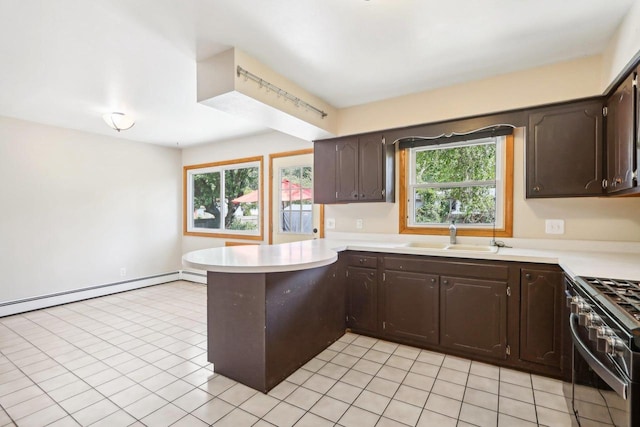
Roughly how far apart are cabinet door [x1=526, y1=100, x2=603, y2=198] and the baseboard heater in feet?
18.2

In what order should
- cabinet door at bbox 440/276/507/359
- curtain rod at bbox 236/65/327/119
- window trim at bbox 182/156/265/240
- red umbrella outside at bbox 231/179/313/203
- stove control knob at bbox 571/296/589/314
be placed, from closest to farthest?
stove control knob at bbox 571/296/589/314
curtain rod at bbox 236/65/327/119
cabinet door at bbox 440/276/507/359
red umbrella outside at bbox 231/179/313/203
window trim at bbox 182/156/265/240

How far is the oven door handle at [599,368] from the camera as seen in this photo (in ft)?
3.38

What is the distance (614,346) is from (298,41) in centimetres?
233

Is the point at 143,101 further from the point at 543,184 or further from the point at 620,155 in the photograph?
the point at 620,155

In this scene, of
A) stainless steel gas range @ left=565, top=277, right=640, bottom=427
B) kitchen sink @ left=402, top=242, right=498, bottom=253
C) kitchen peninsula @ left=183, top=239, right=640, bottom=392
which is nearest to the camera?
stainless steel gas range @ left=565, top=277, right=640, bottom=427

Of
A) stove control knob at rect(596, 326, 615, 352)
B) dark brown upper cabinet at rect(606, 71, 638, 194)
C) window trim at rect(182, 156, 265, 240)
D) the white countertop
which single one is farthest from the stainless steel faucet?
window trim at rect(182, 156, 265, 240)

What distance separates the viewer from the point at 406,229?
3.38 metres

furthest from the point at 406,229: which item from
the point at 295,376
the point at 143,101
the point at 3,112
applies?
the point at 3,112

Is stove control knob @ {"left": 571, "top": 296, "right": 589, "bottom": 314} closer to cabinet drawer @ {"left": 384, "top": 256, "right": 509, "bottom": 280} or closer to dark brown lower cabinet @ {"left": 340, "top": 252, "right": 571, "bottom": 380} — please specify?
dark brown lower cabinet @ {"left": 340, "top": 252, "right": 571, "bottom": 380}

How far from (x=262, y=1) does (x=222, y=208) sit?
13.4 ft

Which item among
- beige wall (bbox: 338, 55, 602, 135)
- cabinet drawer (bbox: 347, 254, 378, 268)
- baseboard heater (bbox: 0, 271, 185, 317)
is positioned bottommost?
baseboard heater (bbox: 0, 271, 185, 317)

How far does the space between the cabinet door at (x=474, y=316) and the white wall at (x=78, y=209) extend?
4859 millimetres

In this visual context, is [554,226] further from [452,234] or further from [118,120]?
Result: [118,120]

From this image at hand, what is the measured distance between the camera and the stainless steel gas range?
988mm
